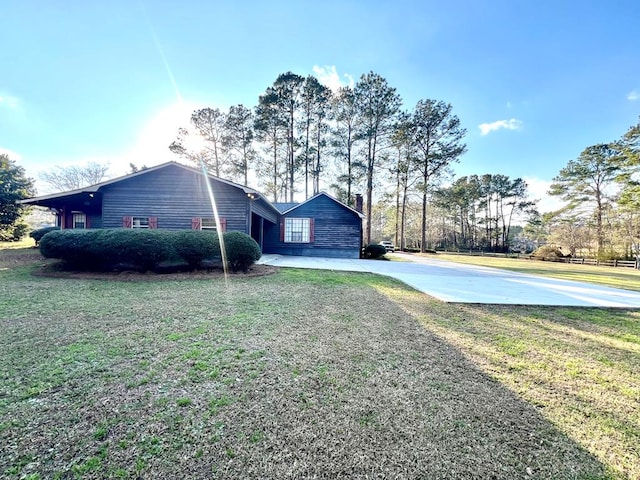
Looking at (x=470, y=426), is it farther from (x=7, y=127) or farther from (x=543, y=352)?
(x=7, y=127)

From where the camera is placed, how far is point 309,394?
2.18 metres

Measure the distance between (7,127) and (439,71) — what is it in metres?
25.3

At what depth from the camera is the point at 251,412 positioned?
1.91 metres

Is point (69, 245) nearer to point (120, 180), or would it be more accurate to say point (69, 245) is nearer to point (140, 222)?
point (140, 222)

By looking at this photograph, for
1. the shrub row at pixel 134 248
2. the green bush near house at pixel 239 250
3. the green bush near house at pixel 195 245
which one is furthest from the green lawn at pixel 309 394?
the green bush near house at pixel 239 250

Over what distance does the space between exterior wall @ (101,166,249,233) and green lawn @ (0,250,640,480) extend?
755 centimetres

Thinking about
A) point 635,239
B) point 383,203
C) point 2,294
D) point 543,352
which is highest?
point 383,203

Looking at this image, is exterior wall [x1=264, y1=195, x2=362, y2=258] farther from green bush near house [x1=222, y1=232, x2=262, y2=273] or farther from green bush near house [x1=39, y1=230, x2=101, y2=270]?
green bush near house [x1=39, y1=230, x2=101, y2=270]

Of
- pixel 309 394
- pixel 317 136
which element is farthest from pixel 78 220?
pixel 317 136

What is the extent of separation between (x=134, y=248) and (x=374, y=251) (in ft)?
43.6

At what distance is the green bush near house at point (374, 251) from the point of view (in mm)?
16906

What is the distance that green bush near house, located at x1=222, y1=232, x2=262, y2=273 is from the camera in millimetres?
8086

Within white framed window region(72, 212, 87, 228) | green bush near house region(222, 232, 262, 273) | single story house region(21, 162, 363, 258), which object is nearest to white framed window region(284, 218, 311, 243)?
single story house region(21, 162, 363, 258)

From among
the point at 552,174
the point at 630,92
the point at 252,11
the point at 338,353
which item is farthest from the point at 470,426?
the point at 552,174
